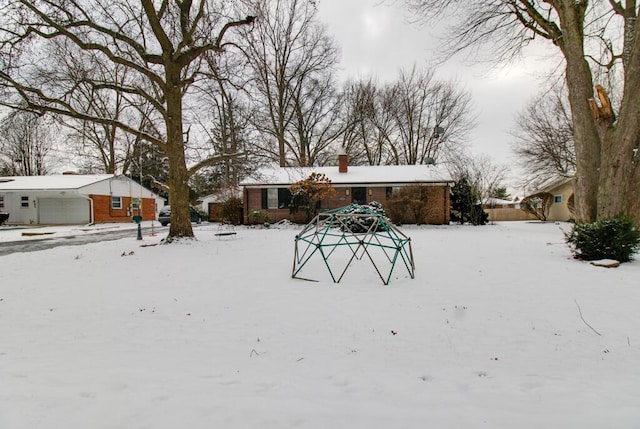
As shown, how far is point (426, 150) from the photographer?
3022 centimetres

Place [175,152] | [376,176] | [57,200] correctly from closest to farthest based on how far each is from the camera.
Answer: [175,152] → [376,176] → [57,200]

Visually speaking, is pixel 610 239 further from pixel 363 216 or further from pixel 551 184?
pixel 551 184

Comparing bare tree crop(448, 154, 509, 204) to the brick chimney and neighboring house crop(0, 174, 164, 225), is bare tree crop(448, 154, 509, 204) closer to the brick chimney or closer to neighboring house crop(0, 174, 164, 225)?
the brick chimney

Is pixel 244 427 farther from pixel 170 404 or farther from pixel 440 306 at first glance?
pixel 440 306

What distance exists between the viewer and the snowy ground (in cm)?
231

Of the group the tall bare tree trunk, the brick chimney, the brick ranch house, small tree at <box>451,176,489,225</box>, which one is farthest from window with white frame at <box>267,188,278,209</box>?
small tree at <box>451,176,489,225</box>

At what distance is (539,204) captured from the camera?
26609 millimetres

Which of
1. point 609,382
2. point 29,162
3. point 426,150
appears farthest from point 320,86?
point 29,162

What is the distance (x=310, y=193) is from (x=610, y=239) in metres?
14.8

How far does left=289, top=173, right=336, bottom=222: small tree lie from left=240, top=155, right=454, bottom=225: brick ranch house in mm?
664

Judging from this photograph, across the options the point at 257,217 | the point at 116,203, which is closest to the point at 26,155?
the point at 116,203

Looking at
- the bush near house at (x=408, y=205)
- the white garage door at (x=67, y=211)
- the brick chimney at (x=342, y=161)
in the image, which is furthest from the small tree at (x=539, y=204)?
the white garage door at (x=67, y=211)

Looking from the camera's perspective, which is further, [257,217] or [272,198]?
[272,198]

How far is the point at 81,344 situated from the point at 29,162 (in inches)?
1813
